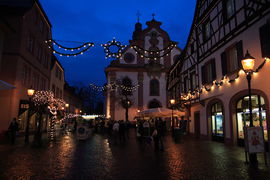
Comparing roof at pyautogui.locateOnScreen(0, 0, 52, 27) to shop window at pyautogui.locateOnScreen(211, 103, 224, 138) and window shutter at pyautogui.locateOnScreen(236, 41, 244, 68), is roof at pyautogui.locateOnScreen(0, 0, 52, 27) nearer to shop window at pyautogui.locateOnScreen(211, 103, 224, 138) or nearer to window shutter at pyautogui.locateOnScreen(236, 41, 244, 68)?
window shutter at pyautogui.locateOnScreen(236, 41, 244, 68)

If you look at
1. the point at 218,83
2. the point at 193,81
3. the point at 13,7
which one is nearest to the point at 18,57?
the point at 13,7

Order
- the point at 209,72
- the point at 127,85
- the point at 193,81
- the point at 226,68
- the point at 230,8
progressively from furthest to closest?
the point at 127,85 < the point at 193,81 < the point at 209,72 < the point at 226,68 < the point at 230,8

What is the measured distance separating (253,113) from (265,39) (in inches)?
154

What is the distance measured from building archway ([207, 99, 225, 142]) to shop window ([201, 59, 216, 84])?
172 cm

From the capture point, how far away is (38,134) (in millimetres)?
13484

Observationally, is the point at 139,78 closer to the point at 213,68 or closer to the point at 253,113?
the point at 213,68

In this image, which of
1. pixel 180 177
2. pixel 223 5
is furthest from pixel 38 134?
pixel 223 5

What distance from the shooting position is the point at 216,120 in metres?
16.4

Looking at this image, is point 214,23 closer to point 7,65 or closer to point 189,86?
point 189,86

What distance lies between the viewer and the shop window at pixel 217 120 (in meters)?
15.7

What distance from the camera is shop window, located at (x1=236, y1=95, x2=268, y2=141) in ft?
37.1

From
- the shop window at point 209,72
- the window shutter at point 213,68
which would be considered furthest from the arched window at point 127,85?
the window shutter at point 213,68

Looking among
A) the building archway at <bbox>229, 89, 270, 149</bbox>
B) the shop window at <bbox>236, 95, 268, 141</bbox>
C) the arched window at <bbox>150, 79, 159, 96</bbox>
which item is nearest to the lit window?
the building archway at <bbox>229, 89, 270, 149</bbox>

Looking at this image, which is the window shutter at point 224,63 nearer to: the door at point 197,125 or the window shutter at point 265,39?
the window shutter at point 265,39
